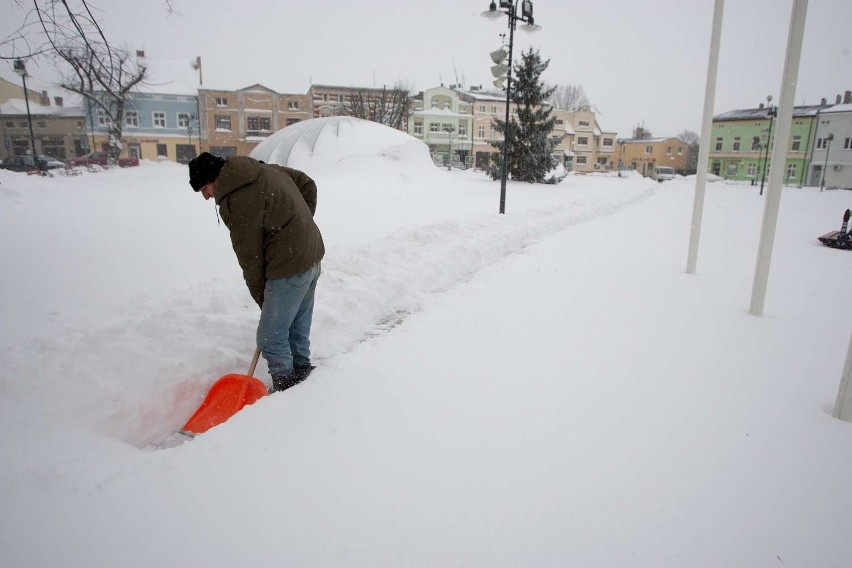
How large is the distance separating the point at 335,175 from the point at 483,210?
30.5 feet

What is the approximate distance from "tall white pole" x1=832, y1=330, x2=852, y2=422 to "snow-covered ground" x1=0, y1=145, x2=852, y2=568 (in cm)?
10

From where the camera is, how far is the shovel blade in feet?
9.75

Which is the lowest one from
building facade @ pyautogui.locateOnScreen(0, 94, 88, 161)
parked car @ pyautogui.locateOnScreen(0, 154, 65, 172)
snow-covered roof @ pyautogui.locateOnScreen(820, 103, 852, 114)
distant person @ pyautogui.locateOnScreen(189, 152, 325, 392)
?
distant person @ pyautogui.locateOnScreen(189, 152, 325, 392)

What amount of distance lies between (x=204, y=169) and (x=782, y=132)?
5.00m

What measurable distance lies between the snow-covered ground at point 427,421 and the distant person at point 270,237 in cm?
40

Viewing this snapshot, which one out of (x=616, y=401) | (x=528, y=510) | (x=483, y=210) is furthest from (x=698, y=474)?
(x=483, y=210)

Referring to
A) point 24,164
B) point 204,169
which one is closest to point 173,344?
point 204,169

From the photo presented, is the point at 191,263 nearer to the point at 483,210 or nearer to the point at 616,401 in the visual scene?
the point at 616,401

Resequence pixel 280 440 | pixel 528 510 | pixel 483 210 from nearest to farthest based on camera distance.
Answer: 1. pixel 528 510
2. pixel 280 440
3. pixel 483 210

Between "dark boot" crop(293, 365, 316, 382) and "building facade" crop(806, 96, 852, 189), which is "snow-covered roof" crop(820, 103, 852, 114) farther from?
"dark boot" crop(293, 365, 316, 382)

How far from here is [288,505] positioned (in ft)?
6.91

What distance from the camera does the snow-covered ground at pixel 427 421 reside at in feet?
6.36

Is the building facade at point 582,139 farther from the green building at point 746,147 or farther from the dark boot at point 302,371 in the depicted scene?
the dark boot at point 302,371

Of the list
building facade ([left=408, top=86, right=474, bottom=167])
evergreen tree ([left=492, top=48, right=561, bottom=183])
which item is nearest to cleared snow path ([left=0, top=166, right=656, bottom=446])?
evergreen tree ([left=492, top=48, right=561, bottom=183])
